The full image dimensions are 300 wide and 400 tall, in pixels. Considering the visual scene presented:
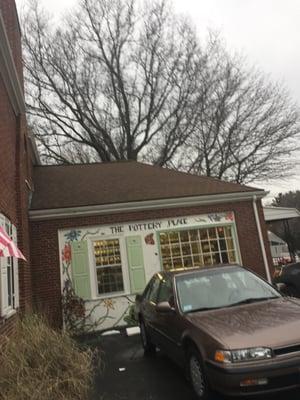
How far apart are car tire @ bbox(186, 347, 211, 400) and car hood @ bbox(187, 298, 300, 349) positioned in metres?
0.35

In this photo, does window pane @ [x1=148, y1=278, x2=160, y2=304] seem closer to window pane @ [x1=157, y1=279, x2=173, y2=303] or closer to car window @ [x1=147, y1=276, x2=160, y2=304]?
car window @ [x1=147, y1=276, x2=160, y2=304]

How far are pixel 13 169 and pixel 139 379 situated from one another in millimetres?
5908

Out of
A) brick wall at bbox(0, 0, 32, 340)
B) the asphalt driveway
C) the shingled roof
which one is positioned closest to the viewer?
the asphalt driveway

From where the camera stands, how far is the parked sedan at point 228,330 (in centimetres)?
445

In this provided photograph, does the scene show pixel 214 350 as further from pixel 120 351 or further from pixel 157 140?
pixel 157 140

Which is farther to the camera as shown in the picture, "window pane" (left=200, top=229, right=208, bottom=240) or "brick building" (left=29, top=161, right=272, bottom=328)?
"window pane" (left=200, top=229, right=208, bottom=240)

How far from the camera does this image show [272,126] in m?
26.8

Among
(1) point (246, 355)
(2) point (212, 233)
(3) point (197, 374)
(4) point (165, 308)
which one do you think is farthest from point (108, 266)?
(1) point (246, 355)

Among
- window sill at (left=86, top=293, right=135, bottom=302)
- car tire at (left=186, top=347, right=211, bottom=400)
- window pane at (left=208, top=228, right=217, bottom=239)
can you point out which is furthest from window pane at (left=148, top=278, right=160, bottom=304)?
window pane at (left=208, top=228, right=217, bottom=239)

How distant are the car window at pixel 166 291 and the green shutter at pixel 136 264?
5472 millimetres

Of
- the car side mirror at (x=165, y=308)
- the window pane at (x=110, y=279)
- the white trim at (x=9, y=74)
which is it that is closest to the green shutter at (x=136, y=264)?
the window pane at (x=110, y=279)

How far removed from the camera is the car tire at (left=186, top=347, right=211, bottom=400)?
4.93 m

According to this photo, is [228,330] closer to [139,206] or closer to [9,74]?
[9,74]

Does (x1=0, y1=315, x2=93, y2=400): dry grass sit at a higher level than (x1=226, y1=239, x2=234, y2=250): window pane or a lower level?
lower
